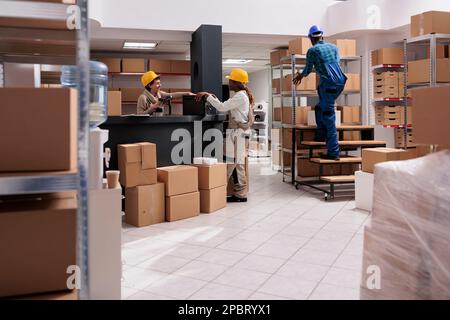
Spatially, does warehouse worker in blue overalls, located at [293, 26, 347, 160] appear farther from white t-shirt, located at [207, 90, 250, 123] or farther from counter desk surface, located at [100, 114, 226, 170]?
counter desk surface, located at [100, 114, 226, 170]

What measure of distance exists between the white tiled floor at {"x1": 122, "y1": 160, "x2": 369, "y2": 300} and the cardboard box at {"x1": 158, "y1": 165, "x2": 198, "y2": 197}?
1.09 feet

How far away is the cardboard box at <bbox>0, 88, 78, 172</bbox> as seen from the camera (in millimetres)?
1615

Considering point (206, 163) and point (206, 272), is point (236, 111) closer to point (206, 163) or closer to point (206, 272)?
point (206, 163)

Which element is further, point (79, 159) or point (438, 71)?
point (438, 71)

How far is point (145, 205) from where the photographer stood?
4293 millimetres

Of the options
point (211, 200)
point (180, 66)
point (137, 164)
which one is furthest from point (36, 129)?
point (180, 66)

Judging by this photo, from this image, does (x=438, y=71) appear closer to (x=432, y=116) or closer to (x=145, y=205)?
(x=432, y=116)

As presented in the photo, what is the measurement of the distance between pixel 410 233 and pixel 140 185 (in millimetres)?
2898

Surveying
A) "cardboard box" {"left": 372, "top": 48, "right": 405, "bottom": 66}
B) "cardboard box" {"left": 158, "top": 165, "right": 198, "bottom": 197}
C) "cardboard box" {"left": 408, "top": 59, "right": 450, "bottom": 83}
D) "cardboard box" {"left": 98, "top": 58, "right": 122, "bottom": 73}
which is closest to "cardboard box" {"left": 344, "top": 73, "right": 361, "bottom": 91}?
"cardboard box" {"left": 372, "top": 48, "right": 405, "bottom": 66}

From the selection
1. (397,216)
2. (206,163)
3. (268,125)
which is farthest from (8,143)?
(268,125)

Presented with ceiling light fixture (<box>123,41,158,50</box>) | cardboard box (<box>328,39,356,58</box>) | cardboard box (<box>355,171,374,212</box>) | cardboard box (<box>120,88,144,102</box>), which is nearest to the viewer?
cardboard box (<box>355,171,374,212</box>)

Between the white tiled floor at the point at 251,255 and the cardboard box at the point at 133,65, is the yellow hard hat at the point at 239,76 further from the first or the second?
the cardboard box at the point at 133,65

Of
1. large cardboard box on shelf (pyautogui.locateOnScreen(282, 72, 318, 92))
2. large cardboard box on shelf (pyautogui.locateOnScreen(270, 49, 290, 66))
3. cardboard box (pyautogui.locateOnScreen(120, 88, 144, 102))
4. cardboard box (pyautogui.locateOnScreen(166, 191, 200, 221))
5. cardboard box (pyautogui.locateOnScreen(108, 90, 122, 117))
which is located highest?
large cardboard box on shelf (pyautogui.locateOnScreen(270, 49, 290, 66))

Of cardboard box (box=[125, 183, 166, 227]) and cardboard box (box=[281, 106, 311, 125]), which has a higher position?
cardboard box (box=[281, 106, 311, 125])
